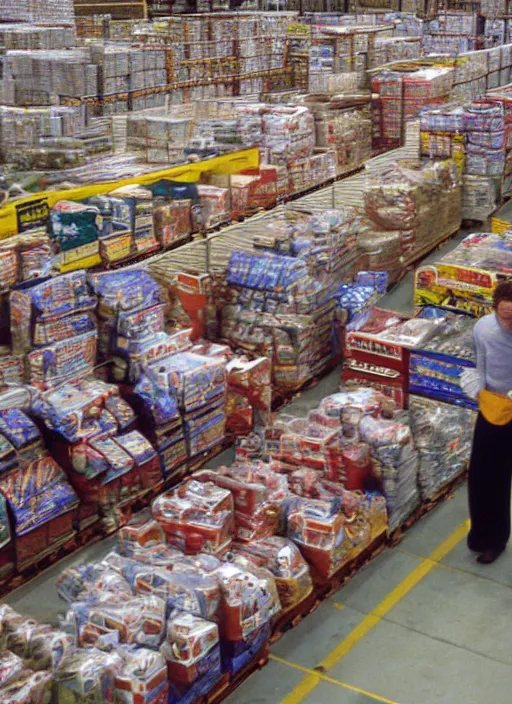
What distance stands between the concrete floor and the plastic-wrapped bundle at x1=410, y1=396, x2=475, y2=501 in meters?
0.41

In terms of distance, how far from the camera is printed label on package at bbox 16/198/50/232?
9305 mm

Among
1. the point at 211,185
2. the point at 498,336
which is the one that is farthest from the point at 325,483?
the point at 211,185

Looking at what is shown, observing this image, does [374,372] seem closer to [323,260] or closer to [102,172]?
[323,260]

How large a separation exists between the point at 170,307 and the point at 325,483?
2.95 metres

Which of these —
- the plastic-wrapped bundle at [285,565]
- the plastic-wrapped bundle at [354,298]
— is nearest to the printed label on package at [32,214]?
the plastic-wrapped bundle at [354,298]

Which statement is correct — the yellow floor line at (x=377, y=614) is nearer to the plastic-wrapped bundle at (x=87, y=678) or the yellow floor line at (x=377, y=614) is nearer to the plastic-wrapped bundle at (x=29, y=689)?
the plastic-wrapped bundle at (x=87, y=678)

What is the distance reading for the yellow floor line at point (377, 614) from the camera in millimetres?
6332

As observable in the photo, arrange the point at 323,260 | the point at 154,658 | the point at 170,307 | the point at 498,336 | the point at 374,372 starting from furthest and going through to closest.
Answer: the point at 323,260 → the point at 170,307 → the point at 374,372 → the point at 498,336 → the point at 154,658

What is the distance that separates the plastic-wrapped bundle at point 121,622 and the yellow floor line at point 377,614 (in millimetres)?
1066

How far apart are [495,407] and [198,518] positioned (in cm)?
220

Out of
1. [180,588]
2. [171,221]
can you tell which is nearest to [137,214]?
[171,221]

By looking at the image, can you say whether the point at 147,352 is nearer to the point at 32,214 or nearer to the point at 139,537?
the point at 32,214

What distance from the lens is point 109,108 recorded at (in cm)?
1858

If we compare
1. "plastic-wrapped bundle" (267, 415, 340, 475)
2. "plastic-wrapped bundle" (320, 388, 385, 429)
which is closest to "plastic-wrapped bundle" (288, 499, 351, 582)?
"plastic-wrapped bundle" (267, 415, 340, 475)
